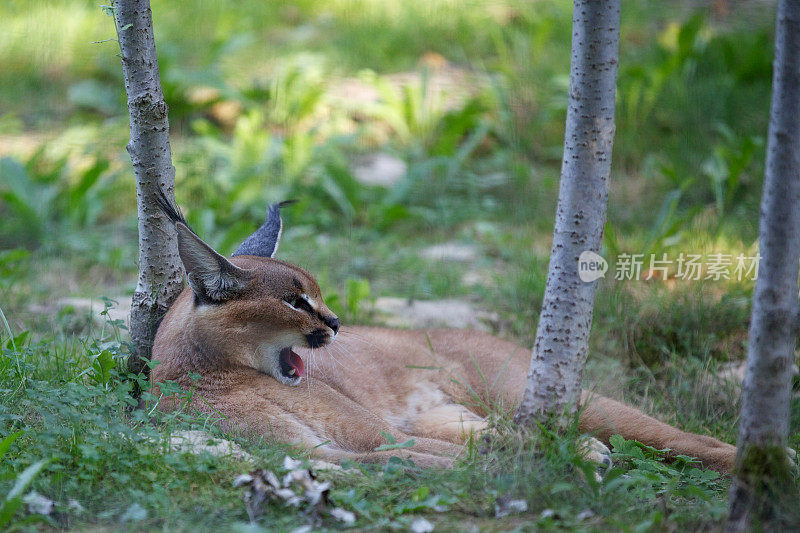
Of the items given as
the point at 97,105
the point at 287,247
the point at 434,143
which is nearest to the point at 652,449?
the point at 287,247

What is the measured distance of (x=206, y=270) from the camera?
130 inches

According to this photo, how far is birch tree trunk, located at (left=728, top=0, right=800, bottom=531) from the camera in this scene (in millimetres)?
2449

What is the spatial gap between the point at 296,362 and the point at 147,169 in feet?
3.74

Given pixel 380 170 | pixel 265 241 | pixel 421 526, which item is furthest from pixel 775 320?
pixel 380 170

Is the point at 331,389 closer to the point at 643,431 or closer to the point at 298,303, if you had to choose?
the point at 298,303

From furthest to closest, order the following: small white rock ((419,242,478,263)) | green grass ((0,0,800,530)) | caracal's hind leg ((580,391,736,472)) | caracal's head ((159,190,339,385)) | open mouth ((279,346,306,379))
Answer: small white rock ((419,242,478,263)) < caracal's hind leg ((580,391,736,472)) < open mouth ((279,346,306,379)) < caracal's head ((159,190,339,385)) < green grass ((0,0,800,530))

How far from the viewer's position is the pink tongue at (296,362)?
361cm

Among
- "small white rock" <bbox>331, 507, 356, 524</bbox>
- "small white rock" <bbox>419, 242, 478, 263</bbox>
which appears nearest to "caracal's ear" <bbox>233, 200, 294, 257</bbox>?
"small white rock" <bbox>331, 507, 356, 524</bbox>

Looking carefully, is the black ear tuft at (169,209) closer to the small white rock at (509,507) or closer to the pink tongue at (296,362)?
the pink tongue at (296,362)

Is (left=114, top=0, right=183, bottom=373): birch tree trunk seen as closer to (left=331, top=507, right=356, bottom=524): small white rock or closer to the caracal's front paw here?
(left=331, top=507, right=356, bottom=524): small white rock

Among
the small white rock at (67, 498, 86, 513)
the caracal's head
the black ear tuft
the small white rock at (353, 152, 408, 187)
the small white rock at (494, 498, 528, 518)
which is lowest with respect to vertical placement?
the small white rock at (67, 498, 86, 513)

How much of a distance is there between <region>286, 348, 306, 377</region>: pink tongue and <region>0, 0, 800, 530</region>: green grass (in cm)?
49

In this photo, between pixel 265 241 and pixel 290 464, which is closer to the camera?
pixel 290 464

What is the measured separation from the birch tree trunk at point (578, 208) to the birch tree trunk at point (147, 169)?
1795 millimetres
